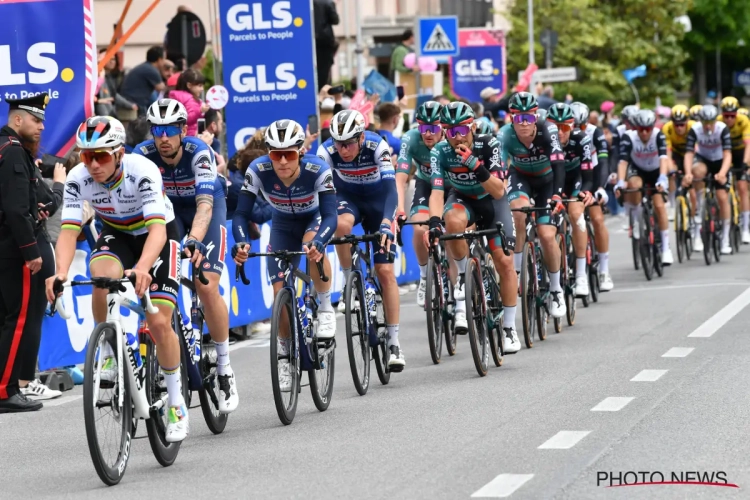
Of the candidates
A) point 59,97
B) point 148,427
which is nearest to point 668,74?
point 59,97

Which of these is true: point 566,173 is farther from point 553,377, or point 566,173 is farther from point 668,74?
point 668,74

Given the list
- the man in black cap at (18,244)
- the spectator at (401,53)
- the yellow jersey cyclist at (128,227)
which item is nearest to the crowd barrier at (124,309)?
the man in black cap at (18,244)

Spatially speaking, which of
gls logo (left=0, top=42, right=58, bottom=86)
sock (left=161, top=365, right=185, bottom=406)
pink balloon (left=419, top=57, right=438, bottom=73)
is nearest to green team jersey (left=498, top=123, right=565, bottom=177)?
gls logo (left=0, top=42, right=58, bottom=86)

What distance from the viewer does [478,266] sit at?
1227 centimetres

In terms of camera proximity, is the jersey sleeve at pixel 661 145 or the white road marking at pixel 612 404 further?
the jersey sleeve at pixel 661 145

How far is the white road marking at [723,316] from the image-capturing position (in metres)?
14.1

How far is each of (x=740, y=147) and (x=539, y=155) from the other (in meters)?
Answer: 9.03

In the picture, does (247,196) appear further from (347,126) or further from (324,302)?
(347,126)

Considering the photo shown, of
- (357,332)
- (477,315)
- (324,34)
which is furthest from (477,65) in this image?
(357,332)

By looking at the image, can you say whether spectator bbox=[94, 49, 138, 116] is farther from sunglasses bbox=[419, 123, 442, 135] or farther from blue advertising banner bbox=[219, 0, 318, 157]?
sunglasses bbox=[419, 123, 442, 135]

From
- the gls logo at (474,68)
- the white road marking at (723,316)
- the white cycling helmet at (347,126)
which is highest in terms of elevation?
the gls logo at (474,68)

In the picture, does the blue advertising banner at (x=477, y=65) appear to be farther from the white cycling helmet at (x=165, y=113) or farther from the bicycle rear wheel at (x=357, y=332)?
the white cycling helmet at (x=165, y=113)

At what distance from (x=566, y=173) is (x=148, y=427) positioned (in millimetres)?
8595

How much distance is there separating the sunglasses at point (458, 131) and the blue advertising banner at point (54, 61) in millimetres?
3101
